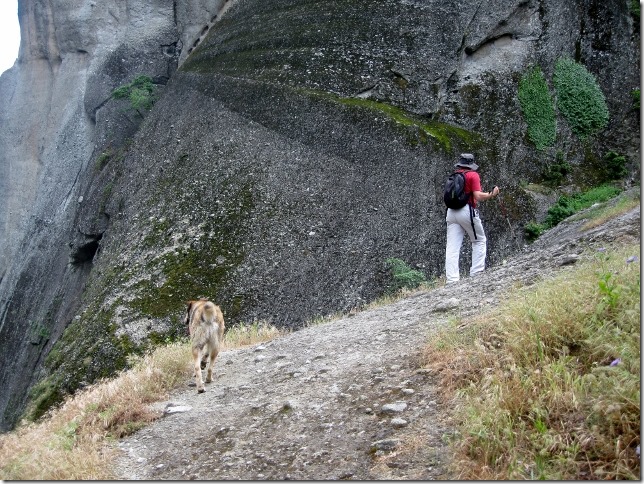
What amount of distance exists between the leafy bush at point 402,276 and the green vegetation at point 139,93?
13.3 metres

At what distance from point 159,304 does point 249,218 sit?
246 cm

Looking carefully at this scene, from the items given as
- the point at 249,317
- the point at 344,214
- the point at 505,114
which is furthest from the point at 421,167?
the point at 249,317

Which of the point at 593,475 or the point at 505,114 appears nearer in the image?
the point at 593,475

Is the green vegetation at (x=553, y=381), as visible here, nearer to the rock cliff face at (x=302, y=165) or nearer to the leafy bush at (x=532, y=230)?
the rock cliff face at (x=302, y=165)

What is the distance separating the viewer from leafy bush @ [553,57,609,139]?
17.1 meters

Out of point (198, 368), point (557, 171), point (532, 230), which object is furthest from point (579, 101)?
point (198, 368)

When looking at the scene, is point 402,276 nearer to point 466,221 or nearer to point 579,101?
point 466,221

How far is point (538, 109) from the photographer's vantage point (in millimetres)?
16953

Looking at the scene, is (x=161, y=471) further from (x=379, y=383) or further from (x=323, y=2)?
(x=323, y=2)

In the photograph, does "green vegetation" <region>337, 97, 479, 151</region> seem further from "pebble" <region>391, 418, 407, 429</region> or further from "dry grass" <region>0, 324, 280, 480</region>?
"pebble" <region>391, 418, 407, 429</region>

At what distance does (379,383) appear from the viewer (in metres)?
6.00

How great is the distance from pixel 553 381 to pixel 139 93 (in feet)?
70.7

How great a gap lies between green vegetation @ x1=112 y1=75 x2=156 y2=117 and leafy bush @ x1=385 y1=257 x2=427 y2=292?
13294mm

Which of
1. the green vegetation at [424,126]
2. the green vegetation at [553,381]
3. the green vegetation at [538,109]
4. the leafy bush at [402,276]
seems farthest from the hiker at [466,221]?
the green vegetation at [538,109]
